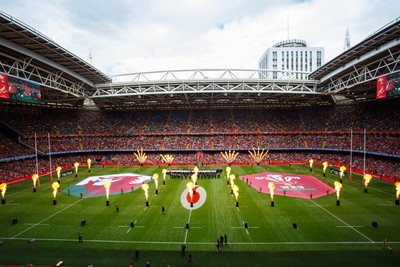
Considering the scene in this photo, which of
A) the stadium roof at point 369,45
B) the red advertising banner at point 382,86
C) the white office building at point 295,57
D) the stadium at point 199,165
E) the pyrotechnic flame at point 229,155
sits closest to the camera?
the stadium at point 199,165

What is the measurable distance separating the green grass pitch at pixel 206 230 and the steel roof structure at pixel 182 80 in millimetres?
16627

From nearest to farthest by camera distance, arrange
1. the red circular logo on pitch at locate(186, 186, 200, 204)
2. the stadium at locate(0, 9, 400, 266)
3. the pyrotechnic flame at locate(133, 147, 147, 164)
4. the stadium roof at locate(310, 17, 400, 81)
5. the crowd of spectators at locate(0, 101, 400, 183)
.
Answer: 1. the stadium at locate(0, 9, 400, 266)
2. the stadium roof at locate(310, 17, 400, 81)
3. the red circular logo on pitch at locate(186, 186, 200, 204)
4. the crowd of spectators at locate(0, 101, 400, 183)
5. the pyrotechnic flame at locate(133, 147, 147, 164)

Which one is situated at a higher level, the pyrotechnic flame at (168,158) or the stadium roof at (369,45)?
the stadium roof at (369,45)

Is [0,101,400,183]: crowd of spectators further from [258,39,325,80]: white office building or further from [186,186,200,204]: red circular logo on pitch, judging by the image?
[258,39,325,80]: white office building

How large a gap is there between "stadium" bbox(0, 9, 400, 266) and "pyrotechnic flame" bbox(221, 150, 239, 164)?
257mm

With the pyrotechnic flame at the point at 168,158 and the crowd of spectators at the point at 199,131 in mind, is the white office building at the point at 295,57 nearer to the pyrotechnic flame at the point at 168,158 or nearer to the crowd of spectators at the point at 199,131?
the crowd of spectators at the point at 199,131

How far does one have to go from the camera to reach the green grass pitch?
14.9 meters

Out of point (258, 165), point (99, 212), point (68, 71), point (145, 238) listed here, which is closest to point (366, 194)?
point (258, 165)

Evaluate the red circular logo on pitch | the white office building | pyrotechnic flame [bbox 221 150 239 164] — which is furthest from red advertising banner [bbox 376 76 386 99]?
the white office building

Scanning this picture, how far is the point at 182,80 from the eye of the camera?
38.9 m

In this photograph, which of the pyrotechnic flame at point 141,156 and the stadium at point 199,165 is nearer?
the stadium at point 199,165

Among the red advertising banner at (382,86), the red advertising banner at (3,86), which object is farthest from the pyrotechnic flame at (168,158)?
the red advertising banner at (382,86)

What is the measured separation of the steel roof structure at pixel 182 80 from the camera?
2511cm

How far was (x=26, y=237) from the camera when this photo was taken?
1808 centimetres
